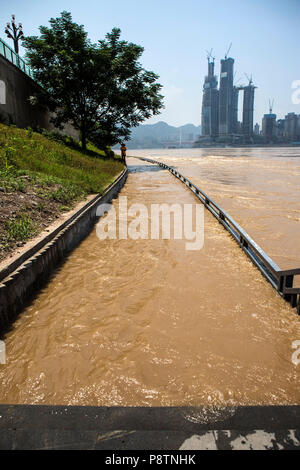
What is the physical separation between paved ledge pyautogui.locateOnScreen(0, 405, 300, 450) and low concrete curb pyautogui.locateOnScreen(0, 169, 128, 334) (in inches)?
71.9

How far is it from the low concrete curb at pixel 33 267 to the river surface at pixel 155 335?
193mm

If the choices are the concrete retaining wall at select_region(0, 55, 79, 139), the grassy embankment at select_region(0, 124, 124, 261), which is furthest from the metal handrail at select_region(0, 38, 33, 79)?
the grassy embankment at select_region(0, 124, 124, 261)

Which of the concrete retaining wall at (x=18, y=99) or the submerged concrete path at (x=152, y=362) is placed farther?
the concrete retaining wall at (x=18, y=99)

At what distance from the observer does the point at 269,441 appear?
2201 mm

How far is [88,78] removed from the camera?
28312 mm

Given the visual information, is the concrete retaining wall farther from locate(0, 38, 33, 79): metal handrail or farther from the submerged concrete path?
the submerged concrete path

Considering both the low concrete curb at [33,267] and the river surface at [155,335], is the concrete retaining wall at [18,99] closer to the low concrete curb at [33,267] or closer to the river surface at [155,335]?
the low concrete curb at [33,267]

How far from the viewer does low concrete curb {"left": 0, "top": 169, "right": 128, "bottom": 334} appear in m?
4.20

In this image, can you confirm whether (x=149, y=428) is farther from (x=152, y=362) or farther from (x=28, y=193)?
(x=28, y=193)

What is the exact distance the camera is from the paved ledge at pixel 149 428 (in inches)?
86.3

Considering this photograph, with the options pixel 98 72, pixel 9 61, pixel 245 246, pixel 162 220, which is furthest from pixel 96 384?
pixel 98 72

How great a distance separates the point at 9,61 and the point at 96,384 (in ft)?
82.9

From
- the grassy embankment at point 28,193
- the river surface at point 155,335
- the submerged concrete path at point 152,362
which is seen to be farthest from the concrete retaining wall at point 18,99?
the submerged concrete path at point 152,362

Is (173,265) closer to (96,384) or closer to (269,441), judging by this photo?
(96,384)
